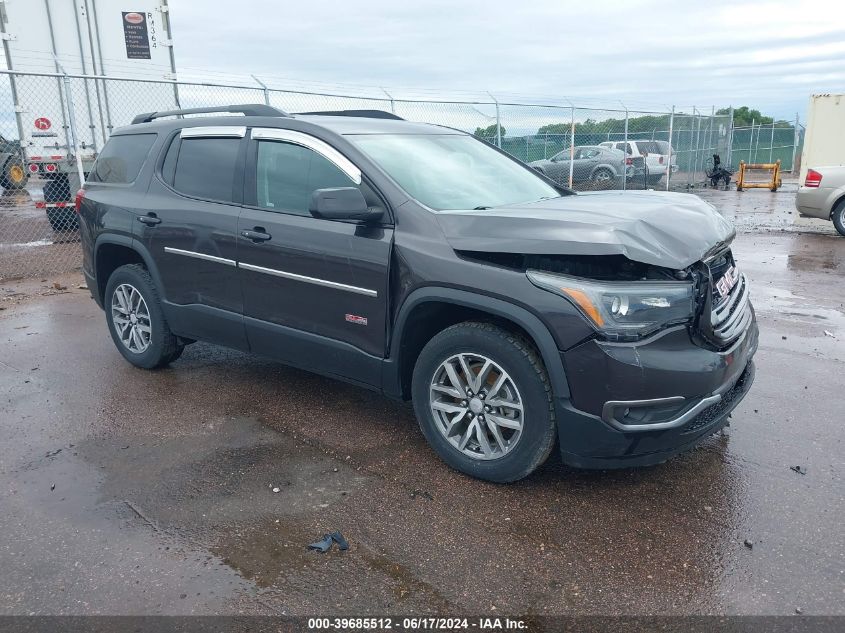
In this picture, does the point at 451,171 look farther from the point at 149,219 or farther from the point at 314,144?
the point at 149,219

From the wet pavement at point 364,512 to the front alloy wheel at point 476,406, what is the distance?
0.23 meters

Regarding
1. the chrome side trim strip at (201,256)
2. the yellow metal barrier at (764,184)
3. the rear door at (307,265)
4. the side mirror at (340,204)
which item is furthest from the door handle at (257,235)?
the yellow metal barrier at (764,184)

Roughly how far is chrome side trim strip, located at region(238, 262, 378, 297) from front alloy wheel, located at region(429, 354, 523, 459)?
606mm

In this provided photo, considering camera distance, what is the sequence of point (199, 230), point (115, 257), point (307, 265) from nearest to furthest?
point (307, 265) < point (199, 230) < point (115, 257)

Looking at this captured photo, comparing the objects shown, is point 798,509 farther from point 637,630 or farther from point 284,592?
point 284,592

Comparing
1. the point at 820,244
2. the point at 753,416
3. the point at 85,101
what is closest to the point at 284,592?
the point at 753,416

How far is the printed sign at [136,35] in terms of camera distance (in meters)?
11.2

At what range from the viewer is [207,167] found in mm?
4703

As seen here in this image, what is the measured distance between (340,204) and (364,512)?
1.55 meters

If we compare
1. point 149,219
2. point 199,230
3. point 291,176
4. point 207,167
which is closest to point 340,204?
point 291,176

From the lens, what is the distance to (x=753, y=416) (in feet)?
14.4

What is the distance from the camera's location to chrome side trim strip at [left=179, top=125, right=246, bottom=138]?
4516mm

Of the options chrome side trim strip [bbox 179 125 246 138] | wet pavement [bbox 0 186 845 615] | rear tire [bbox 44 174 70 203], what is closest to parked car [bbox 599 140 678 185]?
rear tire [bbox 44 174 70 203]

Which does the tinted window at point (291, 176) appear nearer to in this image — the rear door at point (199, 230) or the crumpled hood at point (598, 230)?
the rear door at point (199, 230)
